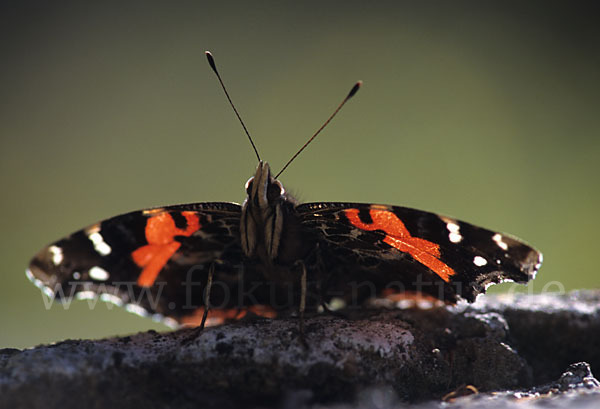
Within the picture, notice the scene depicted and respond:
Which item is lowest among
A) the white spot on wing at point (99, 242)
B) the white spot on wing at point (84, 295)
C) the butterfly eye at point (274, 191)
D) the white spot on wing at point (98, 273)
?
the white spot on wing at point (84, 295)

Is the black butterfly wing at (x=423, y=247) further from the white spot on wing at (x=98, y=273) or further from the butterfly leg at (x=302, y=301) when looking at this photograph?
the white spot on wing at (x=98, y=273)

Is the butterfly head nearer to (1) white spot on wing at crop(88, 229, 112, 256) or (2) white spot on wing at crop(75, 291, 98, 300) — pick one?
(1) white spot on wing at crop(88, 229, 112, 256)

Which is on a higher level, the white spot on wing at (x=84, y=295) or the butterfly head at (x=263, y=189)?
the butterfly head at (x=263, y=189)

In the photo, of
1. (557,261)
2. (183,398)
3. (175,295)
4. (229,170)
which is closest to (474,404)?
(183,398)

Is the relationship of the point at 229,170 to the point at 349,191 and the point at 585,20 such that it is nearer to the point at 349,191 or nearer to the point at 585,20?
the point at 349,191

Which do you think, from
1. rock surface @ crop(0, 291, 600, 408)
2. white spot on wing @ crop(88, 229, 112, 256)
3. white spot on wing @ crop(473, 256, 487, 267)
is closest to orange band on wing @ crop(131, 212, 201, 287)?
white spot on wing @ crop(88, 229, 112, 256)

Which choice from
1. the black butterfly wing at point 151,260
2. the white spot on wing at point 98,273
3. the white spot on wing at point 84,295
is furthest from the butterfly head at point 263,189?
the white spot on wing at point 84,295
